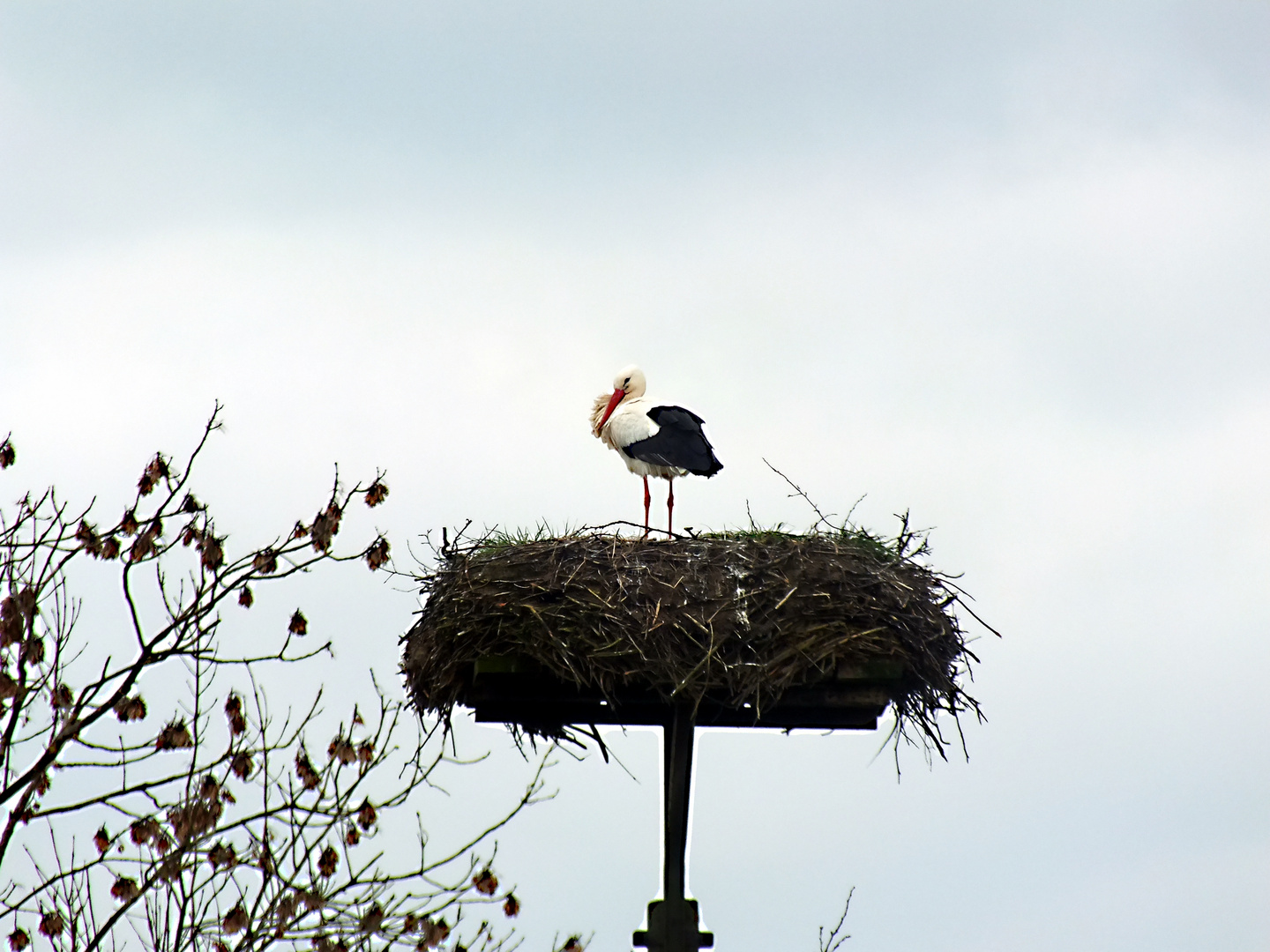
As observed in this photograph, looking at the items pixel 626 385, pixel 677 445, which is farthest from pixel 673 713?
pixel 626 385

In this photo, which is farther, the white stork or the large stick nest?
the white stork

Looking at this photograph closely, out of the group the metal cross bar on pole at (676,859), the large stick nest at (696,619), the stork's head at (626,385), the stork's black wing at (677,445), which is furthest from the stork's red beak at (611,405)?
the metal cross bar on pole at (676,859)

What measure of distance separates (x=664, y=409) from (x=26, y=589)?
3826mm

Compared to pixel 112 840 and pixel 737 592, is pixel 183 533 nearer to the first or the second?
pixel 112 840

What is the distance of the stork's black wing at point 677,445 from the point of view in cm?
991

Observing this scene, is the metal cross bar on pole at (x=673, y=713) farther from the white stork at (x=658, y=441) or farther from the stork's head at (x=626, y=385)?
the stork's head at (x=626, y=385)

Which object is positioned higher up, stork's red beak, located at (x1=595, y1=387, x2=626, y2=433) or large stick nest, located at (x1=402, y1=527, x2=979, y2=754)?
stork's red beak, located at (x1=595, y1=387, x2=626, y2=433)

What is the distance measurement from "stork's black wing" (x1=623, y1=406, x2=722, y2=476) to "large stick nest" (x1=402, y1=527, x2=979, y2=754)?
1466mm

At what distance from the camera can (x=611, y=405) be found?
10.9 meters

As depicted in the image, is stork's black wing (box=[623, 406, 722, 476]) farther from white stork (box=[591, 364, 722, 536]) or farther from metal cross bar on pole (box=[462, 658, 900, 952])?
metal cross bar on pole (box=[462, 658, 900, 952])

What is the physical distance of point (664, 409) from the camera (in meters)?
10.2

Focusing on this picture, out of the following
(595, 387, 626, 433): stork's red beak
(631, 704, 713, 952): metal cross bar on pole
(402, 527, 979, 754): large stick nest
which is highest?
(595, 387, 626, 433): stork's red beak

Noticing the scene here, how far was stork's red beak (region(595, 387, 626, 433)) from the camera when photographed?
1074 centimetres

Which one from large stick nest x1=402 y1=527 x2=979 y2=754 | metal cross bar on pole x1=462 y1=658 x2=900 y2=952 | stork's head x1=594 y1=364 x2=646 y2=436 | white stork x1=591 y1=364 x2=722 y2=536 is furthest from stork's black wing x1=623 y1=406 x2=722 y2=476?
metal cross bar on pole x1=462 y1=658 x2=900 y2=952
